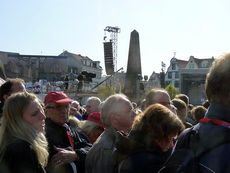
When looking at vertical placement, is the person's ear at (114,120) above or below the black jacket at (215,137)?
below

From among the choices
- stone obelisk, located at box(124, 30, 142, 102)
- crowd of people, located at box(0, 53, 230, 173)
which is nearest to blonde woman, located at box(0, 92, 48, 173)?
crowd of people, located at box(0, 53, 230, 173)

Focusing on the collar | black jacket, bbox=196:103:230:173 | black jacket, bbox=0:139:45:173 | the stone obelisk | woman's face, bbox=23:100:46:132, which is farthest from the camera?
the stone obelisk

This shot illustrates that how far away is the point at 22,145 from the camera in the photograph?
212 cm

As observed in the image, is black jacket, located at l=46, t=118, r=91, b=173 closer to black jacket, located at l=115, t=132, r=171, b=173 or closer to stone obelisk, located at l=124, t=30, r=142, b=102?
black jacket, located at l=115, t=132, r=171, b=173

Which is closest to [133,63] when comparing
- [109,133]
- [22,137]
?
[109,133]

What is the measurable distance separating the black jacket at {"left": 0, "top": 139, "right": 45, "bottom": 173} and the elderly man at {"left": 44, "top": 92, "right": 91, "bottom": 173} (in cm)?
61

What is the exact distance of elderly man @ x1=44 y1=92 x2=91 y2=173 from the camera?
2762 millimetres

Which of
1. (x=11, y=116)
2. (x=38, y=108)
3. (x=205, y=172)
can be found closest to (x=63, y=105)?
(x=38, y=108)

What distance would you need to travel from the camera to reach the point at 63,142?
120 inches

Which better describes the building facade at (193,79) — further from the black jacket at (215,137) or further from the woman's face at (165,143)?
the black jacket at (215,137)

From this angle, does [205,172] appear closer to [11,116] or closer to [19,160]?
[19,160]

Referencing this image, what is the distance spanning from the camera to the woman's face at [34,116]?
2.45 metres

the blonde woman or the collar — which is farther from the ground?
the collar

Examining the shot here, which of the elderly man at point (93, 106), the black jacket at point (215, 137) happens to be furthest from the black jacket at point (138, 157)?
the elderly man at point (93, 106)
